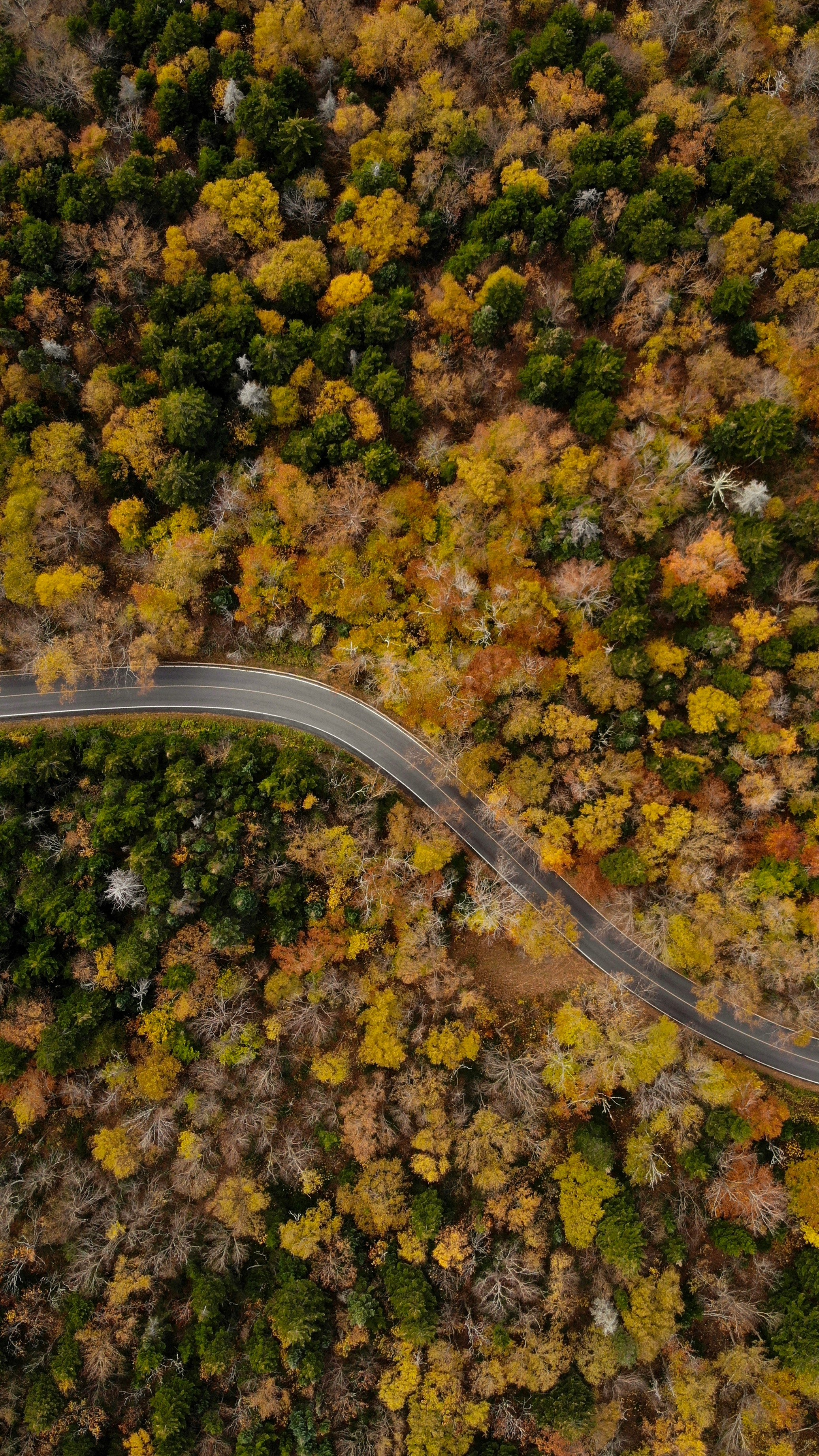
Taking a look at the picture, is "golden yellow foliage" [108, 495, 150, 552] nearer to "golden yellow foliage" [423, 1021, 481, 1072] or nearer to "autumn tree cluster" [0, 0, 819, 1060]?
"autumn tree cluster" [0, 0, 819, 1060]

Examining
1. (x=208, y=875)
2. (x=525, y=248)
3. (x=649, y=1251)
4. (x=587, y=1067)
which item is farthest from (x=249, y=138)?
(x=649, y=1251)

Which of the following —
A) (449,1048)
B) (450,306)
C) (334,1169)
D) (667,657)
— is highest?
(450,306)

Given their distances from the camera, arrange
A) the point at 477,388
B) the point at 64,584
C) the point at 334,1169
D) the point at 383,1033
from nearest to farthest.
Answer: the point at 383,1033 → the point at 334,1169 → the point at 64,584 → the point at 477,388

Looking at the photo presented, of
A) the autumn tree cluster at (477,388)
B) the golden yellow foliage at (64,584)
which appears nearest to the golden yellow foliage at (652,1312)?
the autumn tree cluster at (477,388)

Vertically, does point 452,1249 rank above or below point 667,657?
below

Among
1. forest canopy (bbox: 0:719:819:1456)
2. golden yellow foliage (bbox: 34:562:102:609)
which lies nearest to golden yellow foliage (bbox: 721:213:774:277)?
forest canopy (bbox: 0:719:819:1456)

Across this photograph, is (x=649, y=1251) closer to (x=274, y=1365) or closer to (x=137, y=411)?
(x=274, y=1365)

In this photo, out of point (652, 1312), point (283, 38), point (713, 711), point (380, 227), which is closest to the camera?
point (652, 1312)

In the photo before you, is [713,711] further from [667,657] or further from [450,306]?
[450,306]

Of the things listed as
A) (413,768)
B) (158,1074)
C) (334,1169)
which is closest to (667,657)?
(413,768)
